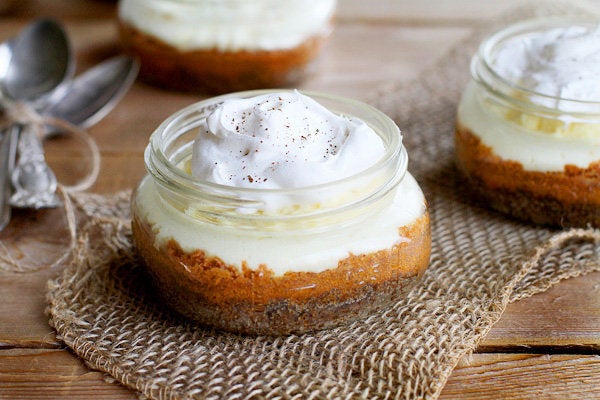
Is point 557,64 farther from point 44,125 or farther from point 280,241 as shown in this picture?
point 44,125

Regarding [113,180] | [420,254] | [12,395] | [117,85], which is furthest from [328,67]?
[12,395]

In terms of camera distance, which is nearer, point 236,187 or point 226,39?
point 236,187


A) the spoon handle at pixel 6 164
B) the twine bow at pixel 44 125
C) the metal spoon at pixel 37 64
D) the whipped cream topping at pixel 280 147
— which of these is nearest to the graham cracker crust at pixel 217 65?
the metal spoon at pixel 37 64

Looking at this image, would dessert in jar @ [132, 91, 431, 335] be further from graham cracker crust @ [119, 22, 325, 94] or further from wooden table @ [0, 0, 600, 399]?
graham cracker crust @ [119, 22, 325, 94]

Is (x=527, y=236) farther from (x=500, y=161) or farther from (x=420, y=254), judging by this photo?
(x=420, y=254)

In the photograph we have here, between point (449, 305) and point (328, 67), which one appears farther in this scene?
point (328, 67)

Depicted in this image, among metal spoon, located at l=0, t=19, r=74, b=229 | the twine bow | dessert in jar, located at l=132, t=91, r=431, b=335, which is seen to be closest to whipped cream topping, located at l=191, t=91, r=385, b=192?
dessert in jar, located at l=132, t=91, r=431, b=335

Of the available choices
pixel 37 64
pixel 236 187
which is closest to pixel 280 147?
pixel 236 187
